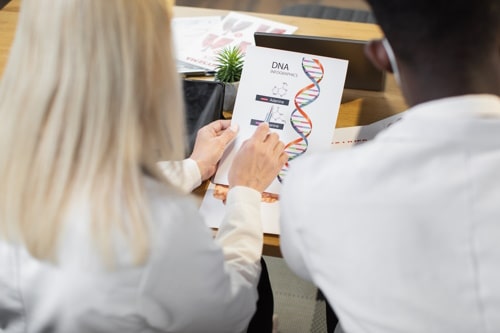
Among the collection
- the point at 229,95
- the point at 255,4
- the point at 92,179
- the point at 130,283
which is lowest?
the point at 130,283

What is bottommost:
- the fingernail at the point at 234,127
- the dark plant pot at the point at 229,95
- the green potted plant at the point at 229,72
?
the fingernail at the point at 234,127

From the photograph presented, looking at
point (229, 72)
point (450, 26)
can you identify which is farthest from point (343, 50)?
point (450, 26)

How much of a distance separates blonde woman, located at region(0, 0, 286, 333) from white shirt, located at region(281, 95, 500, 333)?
0.73ft

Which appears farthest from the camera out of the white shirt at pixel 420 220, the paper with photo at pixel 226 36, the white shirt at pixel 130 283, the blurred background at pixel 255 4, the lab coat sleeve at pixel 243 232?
the blurred background at pixel 255 4

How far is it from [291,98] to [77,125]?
0.61 meters

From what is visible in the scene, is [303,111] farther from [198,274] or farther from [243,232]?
[198,274]

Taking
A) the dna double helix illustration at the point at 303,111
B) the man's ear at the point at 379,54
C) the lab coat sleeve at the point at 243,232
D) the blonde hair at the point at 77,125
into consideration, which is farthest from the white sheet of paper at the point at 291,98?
the blonde hair at the point at 77,125

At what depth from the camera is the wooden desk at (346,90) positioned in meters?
1.50

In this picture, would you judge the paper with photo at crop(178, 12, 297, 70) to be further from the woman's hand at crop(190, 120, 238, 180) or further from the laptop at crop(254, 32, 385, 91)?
the woman's hand at crop(190, 120, 238, 180)

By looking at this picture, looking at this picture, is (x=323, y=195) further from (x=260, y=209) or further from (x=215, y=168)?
(x=215, y=168)

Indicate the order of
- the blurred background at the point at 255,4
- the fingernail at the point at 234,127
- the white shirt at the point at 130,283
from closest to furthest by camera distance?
the white shirt at the point at 130,283 < the fingernail at the point at 234,127 < the blurred background at the point at 255,4

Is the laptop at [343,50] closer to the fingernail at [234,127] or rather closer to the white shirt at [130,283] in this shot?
the fingernail at [234,127]

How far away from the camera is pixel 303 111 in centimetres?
140

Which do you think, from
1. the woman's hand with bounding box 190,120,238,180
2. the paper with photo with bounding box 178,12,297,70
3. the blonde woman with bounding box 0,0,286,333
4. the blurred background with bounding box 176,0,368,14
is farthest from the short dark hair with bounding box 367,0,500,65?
the blurred background with bounding box 176,0,368,14
